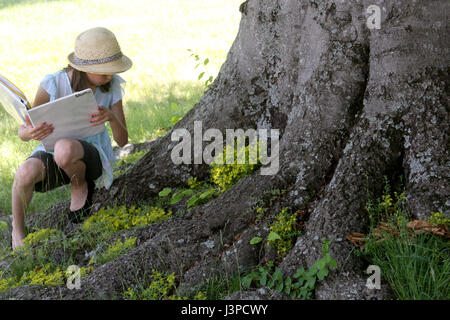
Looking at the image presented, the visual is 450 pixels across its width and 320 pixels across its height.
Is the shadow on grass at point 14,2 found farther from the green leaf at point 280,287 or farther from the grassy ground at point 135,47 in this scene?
the green leaf at point 280,287

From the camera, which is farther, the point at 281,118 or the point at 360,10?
the point at 281,118

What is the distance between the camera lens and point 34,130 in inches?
155

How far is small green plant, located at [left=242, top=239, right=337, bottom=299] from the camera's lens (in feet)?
9.12

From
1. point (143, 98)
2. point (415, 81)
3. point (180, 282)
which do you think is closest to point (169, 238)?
point (180, 282)

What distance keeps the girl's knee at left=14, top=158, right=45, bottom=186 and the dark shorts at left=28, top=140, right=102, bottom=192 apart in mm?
47

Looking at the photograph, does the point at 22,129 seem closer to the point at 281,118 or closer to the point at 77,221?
the point at 77,221

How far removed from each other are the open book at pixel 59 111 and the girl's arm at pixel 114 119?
0.17 ft

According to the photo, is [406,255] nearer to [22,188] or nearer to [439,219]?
[439,219]

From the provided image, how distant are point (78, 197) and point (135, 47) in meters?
6.58

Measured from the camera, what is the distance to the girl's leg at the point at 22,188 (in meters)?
4.14

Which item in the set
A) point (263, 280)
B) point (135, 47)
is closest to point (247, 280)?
point (263, 280)

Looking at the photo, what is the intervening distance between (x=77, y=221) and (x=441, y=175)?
2.85 metres

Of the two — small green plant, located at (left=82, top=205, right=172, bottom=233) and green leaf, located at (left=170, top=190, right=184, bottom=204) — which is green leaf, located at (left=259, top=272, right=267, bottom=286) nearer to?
small green plant, located at (left=82, top=205, right=172, bottom=233)

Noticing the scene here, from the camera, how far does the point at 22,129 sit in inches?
158
